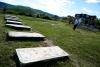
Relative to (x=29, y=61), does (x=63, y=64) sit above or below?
below

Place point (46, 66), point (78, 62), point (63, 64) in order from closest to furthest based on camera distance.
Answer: point (46, 66) < point (63, 64) < point (78, 62)

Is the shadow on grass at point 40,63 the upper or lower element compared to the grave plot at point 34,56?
lower

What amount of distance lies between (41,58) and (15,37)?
2528mm

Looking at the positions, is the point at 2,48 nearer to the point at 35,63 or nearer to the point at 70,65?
the point at 35,63

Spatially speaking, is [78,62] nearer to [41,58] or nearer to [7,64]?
[41,58]

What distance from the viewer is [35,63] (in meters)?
3.82

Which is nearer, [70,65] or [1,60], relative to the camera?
[1,60]

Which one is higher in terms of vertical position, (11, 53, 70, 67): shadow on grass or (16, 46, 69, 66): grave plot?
(16, 46, 69, 66): grave plot

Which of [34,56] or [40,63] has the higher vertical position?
[34,56]

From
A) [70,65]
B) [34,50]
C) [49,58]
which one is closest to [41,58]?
[49,58]

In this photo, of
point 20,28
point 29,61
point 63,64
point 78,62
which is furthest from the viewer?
point 20,28

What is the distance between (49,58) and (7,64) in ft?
4.06

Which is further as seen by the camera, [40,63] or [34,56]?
[34,56]

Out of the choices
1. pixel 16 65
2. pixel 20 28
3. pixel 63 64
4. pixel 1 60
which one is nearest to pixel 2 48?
pixel 1 60
